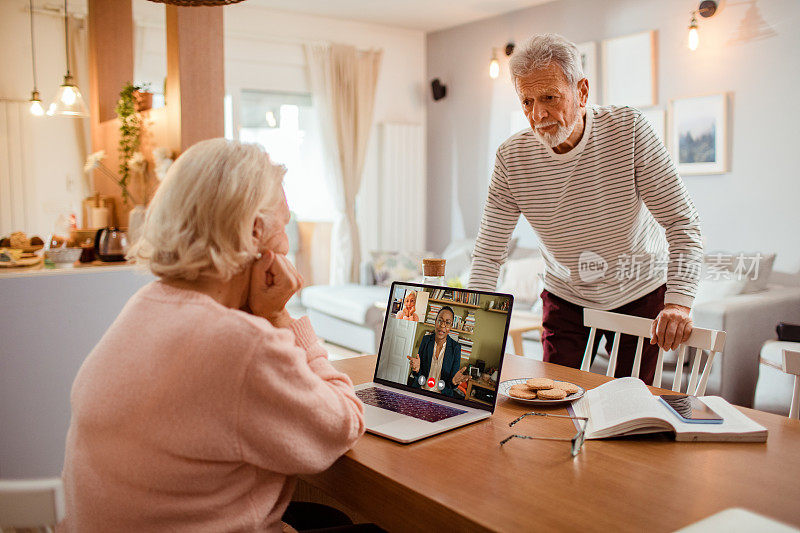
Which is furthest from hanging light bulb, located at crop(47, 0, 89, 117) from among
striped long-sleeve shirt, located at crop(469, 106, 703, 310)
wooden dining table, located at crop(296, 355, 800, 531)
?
wooden dining table, located at crop(296, 355, 800, 531)

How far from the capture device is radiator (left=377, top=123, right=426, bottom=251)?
6449 millimetres

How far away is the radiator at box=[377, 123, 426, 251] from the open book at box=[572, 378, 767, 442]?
5.17 metres

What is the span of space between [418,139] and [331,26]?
1295 millimetres

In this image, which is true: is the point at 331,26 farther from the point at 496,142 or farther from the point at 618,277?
the point at 618,277

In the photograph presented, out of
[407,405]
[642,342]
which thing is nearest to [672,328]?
[642,342]

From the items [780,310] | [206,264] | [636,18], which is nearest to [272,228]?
[206,264]

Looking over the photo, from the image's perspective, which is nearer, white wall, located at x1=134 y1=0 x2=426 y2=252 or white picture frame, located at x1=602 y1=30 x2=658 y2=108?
white picture frame, located at x1=602 y1=30 x2=658 y2=108

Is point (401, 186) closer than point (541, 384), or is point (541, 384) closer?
point (541, 384)

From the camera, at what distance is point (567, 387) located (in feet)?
5.06

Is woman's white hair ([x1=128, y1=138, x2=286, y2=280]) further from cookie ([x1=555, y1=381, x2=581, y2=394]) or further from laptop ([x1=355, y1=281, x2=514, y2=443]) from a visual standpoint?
cookie ([x1=555, y1=381, x2=581, y2=394])

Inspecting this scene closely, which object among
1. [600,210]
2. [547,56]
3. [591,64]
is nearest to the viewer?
[547,56]

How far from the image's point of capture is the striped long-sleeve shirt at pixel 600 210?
6.28 ft

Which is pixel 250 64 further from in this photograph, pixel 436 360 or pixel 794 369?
pixel 794 369

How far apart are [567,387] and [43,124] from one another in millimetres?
4933
